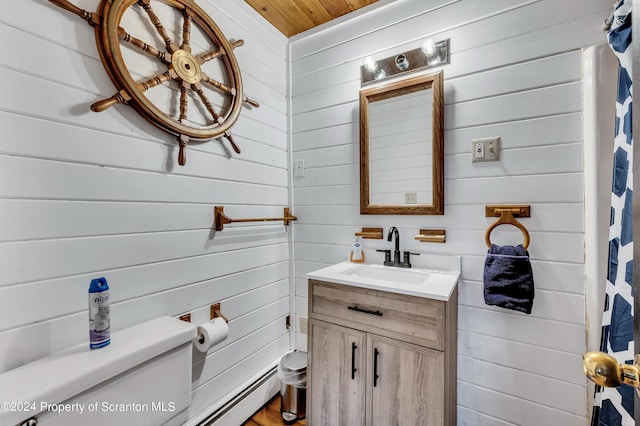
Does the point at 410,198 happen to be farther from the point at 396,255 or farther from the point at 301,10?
the point at 301,10

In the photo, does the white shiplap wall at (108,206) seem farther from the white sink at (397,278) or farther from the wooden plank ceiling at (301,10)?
the white sink at (397,278)

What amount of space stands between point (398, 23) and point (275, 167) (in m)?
1.15

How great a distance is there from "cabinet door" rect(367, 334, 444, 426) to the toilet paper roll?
2.39 ft

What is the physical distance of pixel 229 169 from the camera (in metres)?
1.61

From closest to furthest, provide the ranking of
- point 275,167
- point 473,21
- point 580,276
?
point 580,276, point 473,21, point 275,167

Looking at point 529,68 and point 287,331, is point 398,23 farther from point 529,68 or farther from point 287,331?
point 287,331

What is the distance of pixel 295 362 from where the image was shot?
1.79 meters

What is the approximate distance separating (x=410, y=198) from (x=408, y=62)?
0.78 m

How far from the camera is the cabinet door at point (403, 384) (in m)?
1.17

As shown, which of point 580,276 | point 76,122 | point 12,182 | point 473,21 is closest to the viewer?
point 12,182

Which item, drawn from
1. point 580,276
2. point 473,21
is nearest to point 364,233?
point 580,276

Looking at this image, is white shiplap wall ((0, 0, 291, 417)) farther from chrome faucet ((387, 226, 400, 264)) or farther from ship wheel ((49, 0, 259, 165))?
chrome faucet ((387, 226, 400, 264))

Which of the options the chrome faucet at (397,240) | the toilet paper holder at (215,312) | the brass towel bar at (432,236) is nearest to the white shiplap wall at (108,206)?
the toilet paper holder at (215,312)

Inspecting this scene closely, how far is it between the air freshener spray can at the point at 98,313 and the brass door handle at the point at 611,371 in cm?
131
